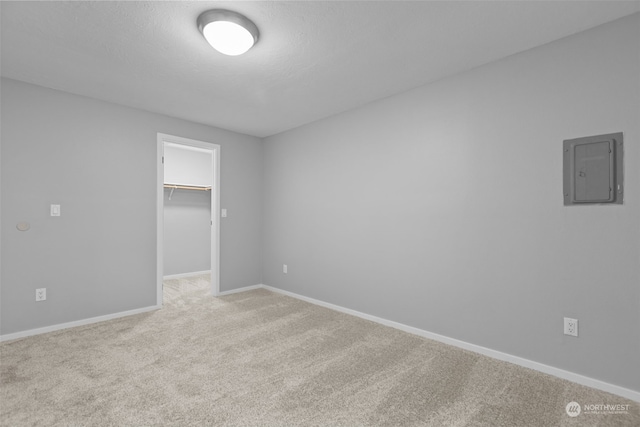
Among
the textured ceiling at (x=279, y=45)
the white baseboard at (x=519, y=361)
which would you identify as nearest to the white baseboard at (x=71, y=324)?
the textured ceiling at (x=279, y=45)

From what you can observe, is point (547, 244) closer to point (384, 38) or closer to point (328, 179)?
point (384, 38)

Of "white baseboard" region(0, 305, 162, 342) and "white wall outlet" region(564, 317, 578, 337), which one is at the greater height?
"white wall outlet" region(564, 317, 578, 337)

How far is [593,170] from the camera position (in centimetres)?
204

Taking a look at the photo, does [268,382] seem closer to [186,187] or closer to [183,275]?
[183,275]

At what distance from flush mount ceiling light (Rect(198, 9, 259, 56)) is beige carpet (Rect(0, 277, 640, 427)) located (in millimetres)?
2340

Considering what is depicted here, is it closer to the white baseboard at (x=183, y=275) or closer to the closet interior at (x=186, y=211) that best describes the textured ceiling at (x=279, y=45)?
the closet interior at (x=186, y=211)

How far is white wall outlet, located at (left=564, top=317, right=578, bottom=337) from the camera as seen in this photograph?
2.10 meters

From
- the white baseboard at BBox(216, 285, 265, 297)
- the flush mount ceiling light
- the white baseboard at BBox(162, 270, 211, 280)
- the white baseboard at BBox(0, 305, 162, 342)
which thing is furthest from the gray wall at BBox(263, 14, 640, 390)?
the white baseboard at BBox(162, 270, 211, 280)

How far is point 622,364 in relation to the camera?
1937 mm

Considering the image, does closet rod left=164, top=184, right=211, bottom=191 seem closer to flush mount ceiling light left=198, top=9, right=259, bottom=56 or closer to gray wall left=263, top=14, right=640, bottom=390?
gray wall left=263, top=14, right=640, bottom=390

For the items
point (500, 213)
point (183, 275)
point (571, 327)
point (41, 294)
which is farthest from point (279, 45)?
point (183, 275)

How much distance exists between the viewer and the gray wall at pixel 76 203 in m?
2.82

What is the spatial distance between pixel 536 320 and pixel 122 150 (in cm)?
439

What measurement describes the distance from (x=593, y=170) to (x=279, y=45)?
2391mm
